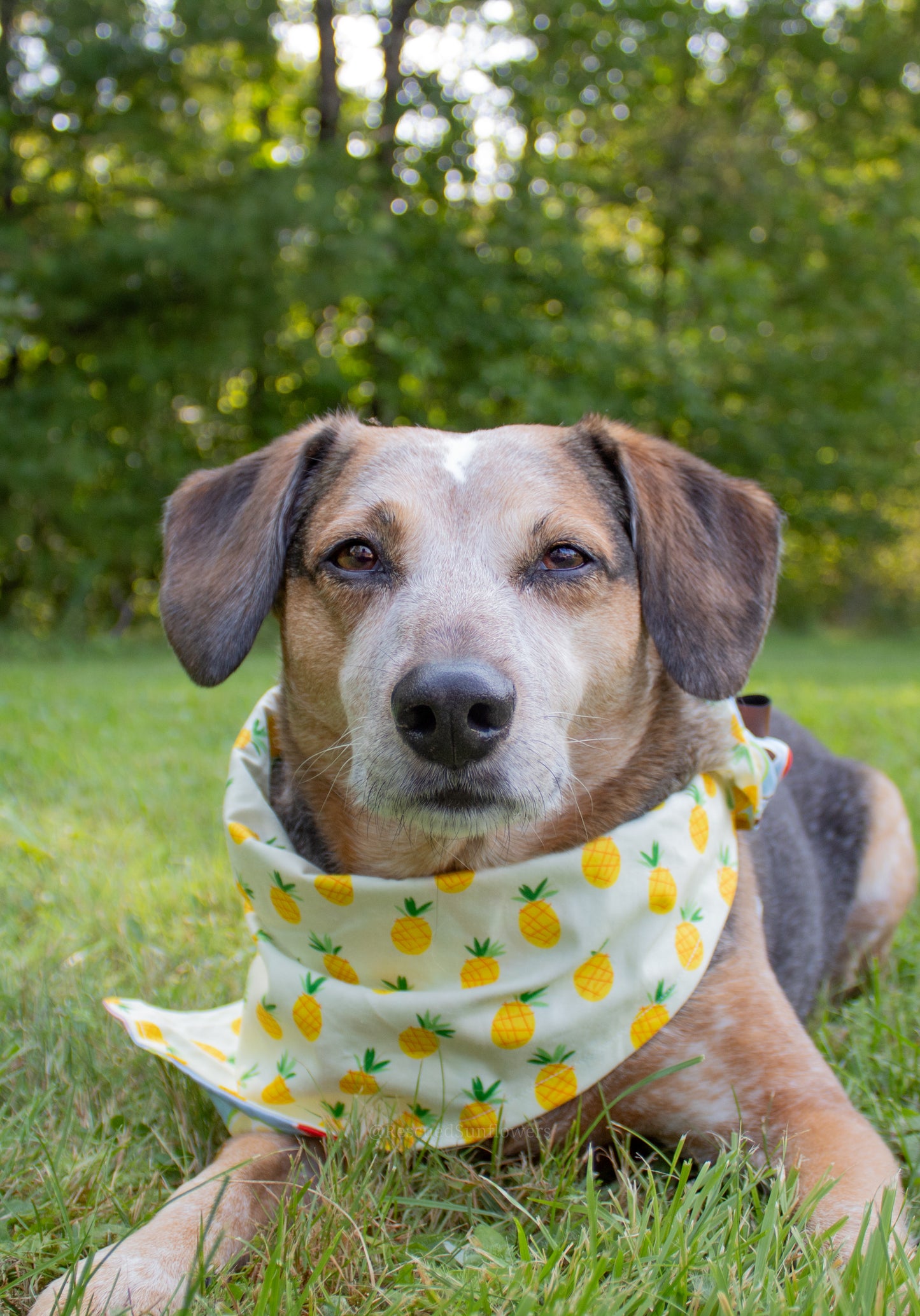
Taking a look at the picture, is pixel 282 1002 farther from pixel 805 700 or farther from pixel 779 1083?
pixel 805 700

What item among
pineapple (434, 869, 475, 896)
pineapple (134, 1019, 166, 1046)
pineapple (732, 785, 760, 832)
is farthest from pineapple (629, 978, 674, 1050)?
pineapple (134, 1019, 166, 1046)

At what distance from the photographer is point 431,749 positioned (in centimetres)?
204

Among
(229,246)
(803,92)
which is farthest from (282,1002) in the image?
(803,92)

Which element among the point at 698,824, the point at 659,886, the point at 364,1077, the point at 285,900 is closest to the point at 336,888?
the point at 285,900

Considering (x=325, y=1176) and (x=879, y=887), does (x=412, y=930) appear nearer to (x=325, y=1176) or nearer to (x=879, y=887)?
(x=325, y=1176)

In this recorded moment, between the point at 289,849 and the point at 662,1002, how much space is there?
1.01 metres

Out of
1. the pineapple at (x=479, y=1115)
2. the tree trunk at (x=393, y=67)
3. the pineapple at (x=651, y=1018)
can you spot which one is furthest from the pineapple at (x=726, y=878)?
the tree trunk at (x=393, y=67)

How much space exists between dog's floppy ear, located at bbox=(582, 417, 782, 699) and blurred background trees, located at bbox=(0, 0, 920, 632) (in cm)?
565

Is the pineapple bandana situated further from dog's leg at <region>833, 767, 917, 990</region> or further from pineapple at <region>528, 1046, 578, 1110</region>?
dog's leg at <region>833, 767, 917, 990</region>

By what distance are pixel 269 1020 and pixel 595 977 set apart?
2.71 feet

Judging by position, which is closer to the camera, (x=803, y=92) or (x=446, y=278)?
(x=446, y=278)

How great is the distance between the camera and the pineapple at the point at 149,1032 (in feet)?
8.18

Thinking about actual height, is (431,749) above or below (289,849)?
above

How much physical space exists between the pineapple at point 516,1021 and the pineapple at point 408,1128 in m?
0.23
